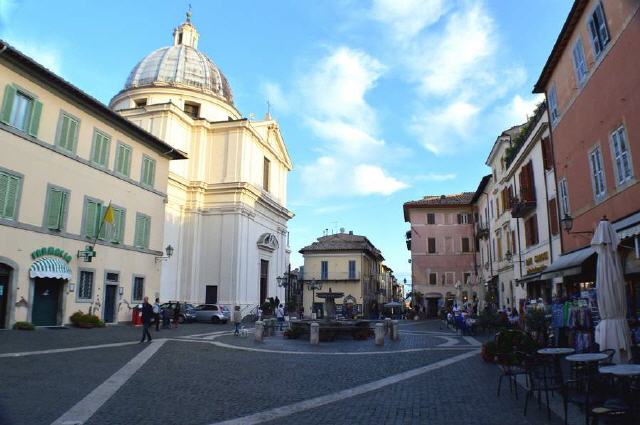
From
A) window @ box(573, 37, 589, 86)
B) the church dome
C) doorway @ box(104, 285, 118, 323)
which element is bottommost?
doorway @ box(104, 285, 118, 323)

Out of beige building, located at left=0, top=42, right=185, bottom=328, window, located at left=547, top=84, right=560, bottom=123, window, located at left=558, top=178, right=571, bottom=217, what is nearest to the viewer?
window, located at left=558, top=178, right=571, bottom=217

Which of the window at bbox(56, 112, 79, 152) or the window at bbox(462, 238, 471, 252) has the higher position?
the window at bbox(56, 112, 79, 152)

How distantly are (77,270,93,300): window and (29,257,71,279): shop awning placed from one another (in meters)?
1.12

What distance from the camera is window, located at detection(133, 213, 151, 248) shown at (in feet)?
90.3

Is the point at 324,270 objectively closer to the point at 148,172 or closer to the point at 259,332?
the point at 148,172

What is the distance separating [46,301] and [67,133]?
7812mm

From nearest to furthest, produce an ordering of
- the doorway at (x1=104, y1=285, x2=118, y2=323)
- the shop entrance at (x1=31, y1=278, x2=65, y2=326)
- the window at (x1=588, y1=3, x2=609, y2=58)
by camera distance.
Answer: the window at (x1=588, y1=3, x2=609, y2=58), the shop entrance at (x1=31, y1=278, x2=65, y2=326), the doorway at (x1=104, y1=285, x2=118, y2=323)

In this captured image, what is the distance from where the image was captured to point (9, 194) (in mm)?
19250

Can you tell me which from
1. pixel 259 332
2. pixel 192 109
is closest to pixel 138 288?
pixel 259 332

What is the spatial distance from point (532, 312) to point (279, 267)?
35.0m

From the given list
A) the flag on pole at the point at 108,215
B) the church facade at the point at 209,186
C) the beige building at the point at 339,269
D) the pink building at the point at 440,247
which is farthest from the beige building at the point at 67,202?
the beige building at the point at 339,269

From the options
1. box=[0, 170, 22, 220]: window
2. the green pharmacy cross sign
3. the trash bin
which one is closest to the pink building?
the trash bin

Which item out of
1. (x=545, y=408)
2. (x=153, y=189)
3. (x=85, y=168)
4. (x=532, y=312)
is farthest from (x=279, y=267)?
(x=545, y=408)

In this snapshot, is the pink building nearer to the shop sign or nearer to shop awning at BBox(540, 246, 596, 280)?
shop awning at BBox(540, 246, 596, 280)
